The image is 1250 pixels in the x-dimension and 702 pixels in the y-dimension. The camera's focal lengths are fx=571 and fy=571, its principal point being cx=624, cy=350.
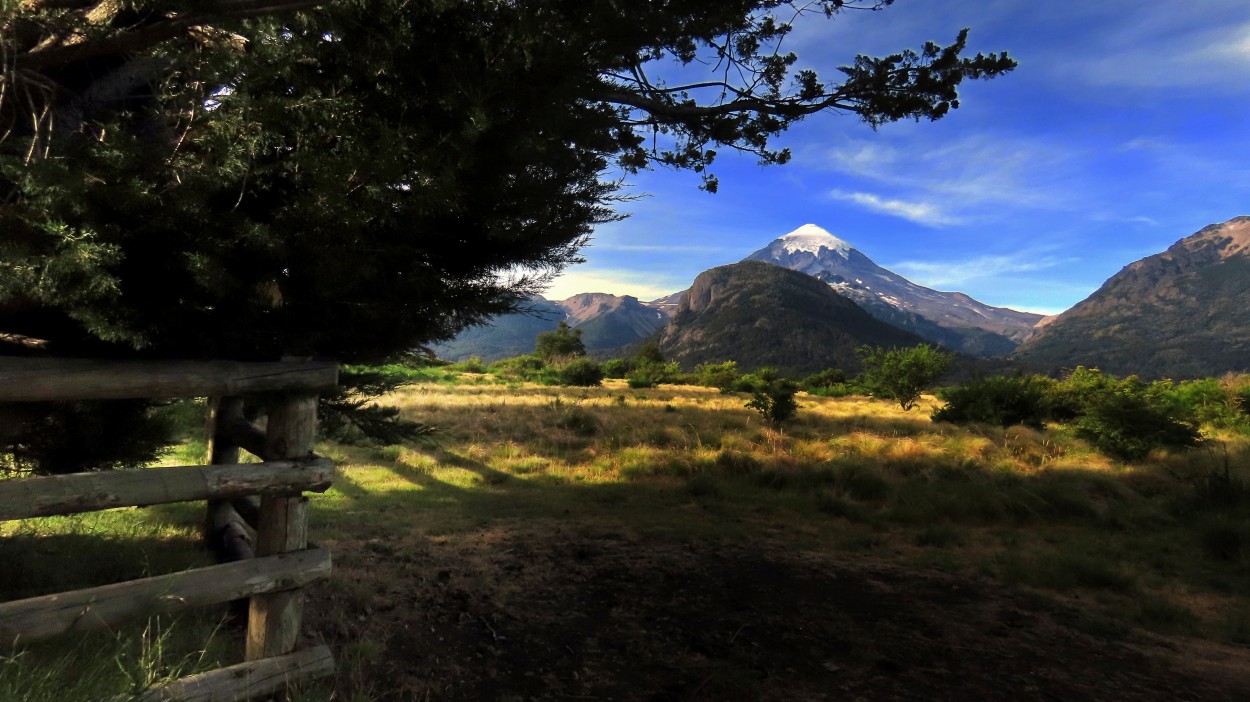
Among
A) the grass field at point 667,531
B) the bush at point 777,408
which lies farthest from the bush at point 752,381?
the grass field at point 667,531

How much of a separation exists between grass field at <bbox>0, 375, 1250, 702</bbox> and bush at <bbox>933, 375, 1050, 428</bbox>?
5.83ft

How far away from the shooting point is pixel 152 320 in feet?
9.73

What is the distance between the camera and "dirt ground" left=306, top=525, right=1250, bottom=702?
383cm

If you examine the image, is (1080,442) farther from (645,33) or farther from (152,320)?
(152,320)

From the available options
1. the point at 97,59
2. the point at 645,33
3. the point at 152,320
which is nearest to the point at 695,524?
the point at 645,33

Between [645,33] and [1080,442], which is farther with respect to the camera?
[1080,442]

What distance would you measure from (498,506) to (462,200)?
253 inches

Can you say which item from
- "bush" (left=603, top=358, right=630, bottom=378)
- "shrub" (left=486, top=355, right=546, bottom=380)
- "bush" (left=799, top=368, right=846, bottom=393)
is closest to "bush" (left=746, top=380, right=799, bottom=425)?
"bush" (left=799, top=368, right=846, bottom=393)

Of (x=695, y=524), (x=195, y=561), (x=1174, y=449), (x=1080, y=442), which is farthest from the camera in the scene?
(x=1080, y=442)

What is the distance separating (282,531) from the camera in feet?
11.7

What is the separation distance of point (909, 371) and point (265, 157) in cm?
2284

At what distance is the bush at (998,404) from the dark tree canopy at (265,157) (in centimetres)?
1724

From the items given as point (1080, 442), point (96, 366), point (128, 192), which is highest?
point (128, 192)

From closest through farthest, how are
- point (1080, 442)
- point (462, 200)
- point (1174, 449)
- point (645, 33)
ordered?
1. point (462, 200)
2. point (645, 33)
3. point (1174, 449)
4. point (1080, 442)
